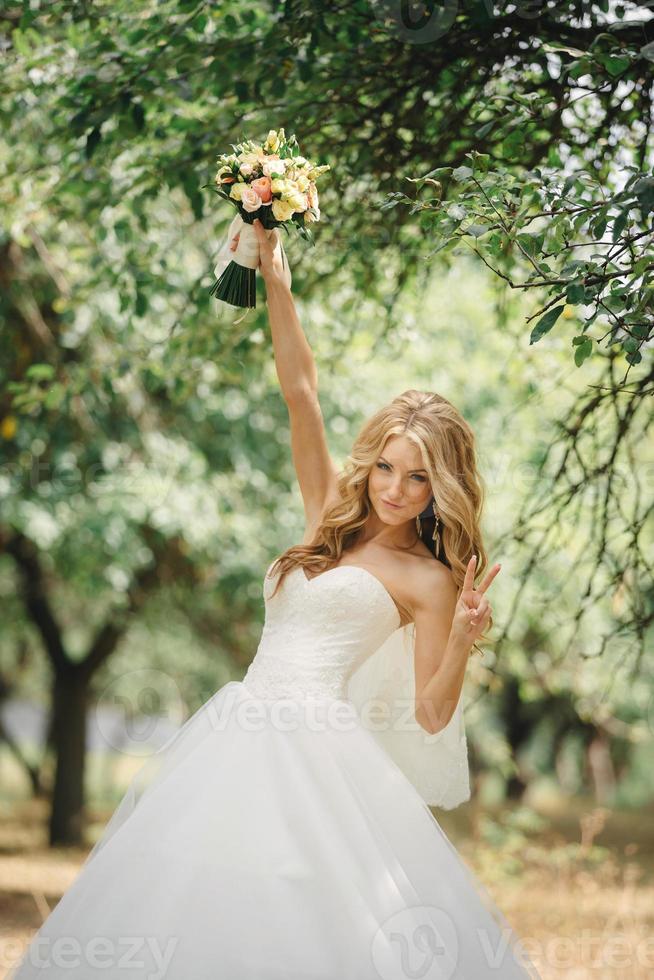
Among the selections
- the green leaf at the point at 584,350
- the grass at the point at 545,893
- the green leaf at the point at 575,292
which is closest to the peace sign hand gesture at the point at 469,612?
the green leaf at the point at 584,350

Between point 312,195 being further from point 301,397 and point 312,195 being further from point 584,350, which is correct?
point 584,350

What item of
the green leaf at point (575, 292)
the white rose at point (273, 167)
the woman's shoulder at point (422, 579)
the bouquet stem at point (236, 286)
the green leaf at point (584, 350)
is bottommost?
the woman's shoulder at point (422, 579)

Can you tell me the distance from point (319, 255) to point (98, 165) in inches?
41.6

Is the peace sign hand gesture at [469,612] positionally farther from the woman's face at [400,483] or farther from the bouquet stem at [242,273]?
the bouquet stem at [242,273]

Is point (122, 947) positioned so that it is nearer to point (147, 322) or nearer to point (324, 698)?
point (324, 698)

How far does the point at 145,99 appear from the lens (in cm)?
475

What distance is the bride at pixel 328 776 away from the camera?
9.15 ft

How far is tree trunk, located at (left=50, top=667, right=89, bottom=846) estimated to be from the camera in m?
13.1

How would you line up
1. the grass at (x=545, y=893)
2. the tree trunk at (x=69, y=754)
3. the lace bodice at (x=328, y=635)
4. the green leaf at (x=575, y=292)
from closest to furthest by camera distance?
the green leaf at (x=575, y=292), the lace bodice at (x=328, y=635), the grass at (x=545, y=893), the tree trunk at (x=69, y=754)

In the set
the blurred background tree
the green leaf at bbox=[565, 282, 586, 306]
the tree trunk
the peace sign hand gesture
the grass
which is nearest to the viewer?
the green leaf at bbox=[565, 282, 586, 306]

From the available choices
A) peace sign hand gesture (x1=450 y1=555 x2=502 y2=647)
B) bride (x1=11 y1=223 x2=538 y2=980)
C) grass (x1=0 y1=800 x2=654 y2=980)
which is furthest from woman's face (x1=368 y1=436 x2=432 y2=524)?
grass (x1=0 y1=800 x2=654 y2=980)

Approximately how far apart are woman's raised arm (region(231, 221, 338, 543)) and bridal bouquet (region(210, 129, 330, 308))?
0.10 meters

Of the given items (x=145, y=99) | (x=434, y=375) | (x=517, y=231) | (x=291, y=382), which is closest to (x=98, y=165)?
(x=145, y=99)

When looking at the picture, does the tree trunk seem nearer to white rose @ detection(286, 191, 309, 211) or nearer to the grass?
the grass
